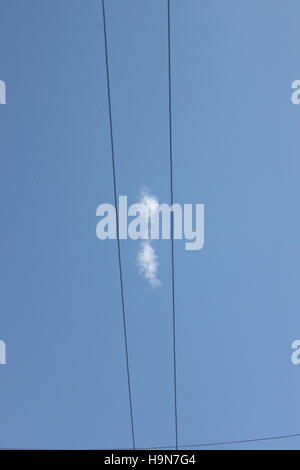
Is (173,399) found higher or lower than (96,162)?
lower

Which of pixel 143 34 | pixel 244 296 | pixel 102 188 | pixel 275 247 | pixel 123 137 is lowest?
pixel 244 296

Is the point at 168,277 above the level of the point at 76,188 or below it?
below

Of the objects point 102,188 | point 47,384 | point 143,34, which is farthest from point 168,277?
point 143,34

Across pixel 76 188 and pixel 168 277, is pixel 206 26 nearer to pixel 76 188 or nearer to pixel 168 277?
pixel 76 188
